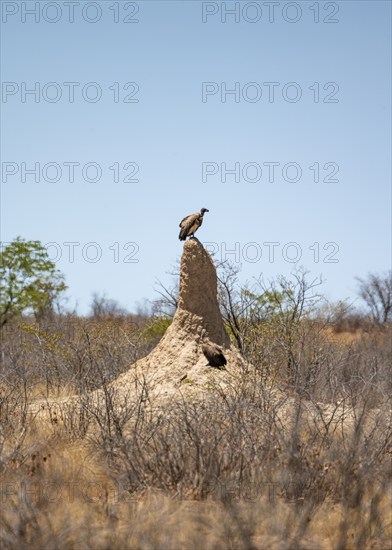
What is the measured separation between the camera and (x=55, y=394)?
11953mm

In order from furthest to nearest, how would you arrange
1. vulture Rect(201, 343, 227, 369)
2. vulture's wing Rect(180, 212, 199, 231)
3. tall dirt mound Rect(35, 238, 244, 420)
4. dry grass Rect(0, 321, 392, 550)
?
vulture's wing Rect(180, 212, 199, 231), tall dirt mound Rect(35, 238, 244, 420), vulture Rect(201, 343, 227, 369), dry grass Rect(0, 321, 392, 550)

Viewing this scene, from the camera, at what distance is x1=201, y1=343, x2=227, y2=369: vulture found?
10.3 m

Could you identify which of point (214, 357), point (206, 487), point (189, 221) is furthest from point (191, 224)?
point (206, 487)

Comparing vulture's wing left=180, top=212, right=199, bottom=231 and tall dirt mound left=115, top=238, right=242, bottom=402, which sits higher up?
vulture's wing left=180, top=212, right=199, bottom=231

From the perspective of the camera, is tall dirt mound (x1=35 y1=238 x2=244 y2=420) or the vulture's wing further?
the vulture's wing

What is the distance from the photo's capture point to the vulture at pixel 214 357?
10.3 metres

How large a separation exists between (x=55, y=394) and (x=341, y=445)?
5.89 meters

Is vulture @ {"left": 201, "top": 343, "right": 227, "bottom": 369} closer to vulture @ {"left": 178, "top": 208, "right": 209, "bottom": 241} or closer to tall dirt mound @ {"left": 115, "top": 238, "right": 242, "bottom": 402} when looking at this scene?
tall dirt mound @ {"left": 115, "top": 238, "right": 242, "bottom": 402}

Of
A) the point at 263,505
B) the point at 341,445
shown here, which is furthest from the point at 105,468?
the point at 341,445

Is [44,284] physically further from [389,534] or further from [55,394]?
[389,534]

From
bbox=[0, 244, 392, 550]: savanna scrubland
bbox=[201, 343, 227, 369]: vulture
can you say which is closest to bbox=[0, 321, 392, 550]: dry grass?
bbox=[0, 244, 392, 550]: savanna scrubland

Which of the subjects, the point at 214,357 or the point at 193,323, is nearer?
the point at 214,357

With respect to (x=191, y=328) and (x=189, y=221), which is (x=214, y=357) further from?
(x=189, y=221)

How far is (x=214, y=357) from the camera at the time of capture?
1034 centimetres
